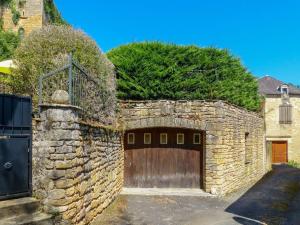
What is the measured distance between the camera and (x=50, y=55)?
948cm

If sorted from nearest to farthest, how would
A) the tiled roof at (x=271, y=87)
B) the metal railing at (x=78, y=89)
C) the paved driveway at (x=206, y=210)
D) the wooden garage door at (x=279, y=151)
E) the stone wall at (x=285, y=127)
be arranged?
the metal railing at (x=78, y=89)
the paved driveway at (x=206, y=210)
the stone wall at (x=285, y=127)
the wooden garage door at (x=279, y=151)
the tiled roof at (x=271, y=87)

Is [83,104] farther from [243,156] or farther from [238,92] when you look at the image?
[243,156]

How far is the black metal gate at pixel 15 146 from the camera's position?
6.37 m

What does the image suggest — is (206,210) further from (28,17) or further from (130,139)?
(28,17)

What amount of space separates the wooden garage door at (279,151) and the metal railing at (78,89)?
73.4 ft

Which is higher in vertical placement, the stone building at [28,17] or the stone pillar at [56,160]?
the stone building at [28,17]

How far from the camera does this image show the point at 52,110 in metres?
6.62

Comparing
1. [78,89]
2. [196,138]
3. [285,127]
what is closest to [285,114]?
[285,127]

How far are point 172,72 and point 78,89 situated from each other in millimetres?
5661

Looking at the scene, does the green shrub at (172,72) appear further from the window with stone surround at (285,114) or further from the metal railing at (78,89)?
the window with stone surround at (285,114)

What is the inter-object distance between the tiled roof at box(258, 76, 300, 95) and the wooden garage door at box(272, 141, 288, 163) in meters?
4.12

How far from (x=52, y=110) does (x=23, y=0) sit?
13745mm

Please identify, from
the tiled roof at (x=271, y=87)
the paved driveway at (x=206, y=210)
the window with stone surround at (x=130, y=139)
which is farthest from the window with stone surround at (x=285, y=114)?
the window with stone surround at (x=130, y=139)

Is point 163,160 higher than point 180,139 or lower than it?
lower
